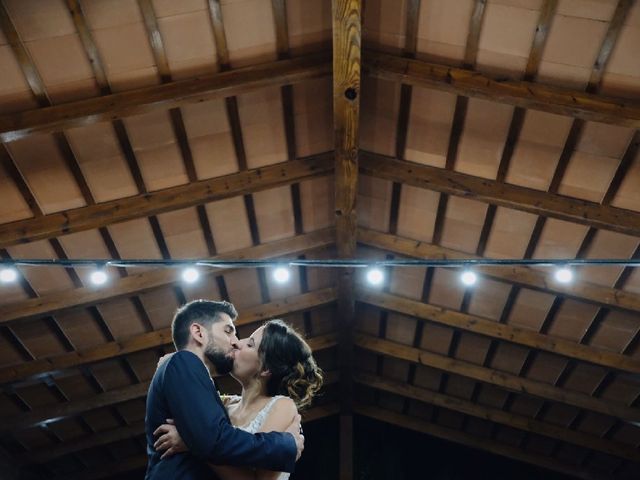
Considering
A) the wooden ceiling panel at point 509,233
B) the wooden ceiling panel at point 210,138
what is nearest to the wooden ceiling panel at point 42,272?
the wooden ceiling panel at point 210,138

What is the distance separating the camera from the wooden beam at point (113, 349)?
6.26 meters

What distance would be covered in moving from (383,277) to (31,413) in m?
5.21

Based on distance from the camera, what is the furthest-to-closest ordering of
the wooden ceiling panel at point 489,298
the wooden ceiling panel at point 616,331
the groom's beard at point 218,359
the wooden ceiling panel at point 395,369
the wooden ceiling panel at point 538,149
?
the wooden ceiling panel at point 395,369, the wooden ceiling panel at point 489,298, the wooden ceiling panel at point 616,331, the wooden ceiling panel at point 538,149, the groom's beard at point 218,359

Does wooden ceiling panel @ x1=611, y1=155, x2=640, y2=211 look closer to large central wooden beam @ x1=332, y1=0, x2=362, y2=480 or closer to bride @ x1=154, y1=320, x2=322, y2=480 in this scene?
large central wooden beam @ x1=332, y1=0, x2=362, y2=480

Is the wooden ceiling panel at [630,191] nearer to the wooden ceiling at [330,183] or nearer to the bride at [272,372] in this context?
the wooden ceiling at [330,183]

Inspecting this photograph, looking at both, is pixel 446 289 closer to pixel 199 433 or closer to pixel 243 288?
pixel 243 288

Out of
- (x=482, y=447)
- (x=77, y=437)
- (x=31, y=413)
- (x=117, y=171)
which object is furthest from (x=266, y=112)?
(x=482, y=447)

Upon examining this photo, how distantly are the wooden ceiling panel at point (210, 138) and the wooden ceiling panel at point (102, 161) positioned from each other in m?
0.62

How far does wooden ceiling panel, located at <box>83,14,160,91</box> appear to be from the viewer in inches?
140

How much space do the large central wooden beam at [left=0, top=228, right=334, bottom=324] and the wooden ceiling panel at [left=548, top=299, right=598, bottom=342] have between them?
2.82m

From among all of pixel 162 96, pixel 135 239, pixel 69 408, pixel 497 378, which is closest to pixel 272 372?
pixel 162 96

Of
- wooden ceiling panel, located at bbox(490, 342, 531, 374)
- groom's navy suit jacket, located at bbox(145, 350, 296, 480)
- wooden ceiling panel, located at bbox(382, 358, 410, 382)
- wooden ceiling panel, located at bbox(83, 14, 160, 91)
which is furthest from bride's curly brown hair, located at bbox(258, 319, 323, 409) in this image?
wooden ceiling panel, located at bbox(382, 358, 410, 382)

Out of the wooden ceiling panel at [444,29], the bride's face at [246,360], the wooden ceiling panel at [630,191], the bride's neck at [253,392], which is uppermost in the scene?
the wooden ceiling panel at [444,29]

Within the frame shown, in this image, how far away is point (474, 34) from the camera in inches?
151
